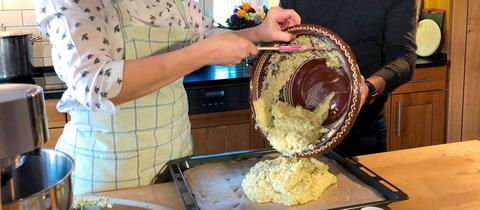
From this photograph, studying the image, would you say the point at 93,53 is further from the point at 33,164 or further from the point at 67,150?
the point at 67,150

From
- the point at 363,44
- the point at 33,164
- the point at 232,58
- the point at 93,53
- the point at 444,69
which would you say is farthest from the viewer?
the point at 444,69

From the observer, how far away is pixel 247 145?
8.65 ft

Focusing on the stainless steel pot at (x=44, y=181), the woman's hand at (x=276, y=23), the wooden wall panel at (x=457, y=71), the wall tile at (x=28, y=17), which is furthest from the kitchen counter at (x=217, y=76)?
the stainless steel pot at (x=44, y=181)

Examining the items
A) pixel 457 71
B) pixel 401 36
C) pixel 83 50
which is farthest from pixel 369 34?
pixel 457 71

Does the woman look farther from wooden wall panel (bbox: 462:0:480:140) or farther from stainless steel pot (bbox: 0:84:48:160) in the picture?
wooden wall panel (bbox: 462:0:480:140)

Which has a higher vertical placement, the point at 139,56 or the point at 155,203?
the point at 139,56

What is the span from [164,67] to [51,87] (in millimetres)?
1443

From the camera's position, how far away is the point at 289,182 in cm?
118

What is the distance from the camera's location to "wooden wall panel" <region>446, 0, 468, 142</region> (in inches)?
104

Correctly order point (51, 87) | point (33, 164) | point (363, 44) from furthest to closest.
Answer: point (51, 87) < point (363, 44) < point (33, 164)

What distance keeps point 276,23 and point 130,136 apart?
0.45 meters

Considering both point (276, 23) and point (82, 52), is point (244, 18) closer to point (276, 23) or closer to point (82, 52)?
point (276, 23)

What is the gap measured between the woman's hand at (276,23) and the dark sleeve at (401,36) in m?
0.51

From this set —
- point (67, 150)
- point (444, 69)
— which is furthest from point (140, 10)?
point (444, 69)
